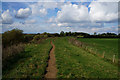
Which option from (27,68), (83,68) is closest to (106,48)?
(83,68)

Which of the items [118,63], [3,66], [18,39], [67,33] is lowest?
[118,63]

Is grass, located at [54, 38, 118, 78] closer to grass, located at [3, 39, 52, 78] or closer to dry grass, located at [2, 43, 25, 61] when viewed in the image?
grass, located at [3, 39, 52, 78]

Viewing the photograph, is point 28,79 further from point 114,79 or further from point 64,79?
point 114,79

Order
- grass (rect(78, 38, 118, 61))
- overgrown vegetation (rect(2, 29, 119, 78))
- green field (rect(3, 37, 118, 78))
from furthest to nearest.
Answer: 1. grass (rect(78, 38, 118, 61))
2. overgrown vegetation (rect(2, 29, 119, 78))
3. green field (rect(3, 37, 118, 78))

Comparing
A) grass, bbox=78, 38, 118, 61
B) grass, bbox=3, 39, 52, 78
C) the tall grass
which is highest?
the tall grass

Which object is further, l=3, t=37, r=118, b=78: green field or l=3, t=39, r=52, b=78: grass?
l=3, t=37, r=118, b=78: green field

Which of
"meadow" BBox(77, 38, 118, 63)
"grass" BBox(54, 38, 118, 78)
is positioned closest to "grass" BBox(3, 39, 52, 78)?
"grass" BBox(54, 38, 118, 78)

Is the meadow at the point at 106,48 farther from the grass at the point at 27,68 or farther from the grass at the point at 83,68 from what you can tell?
the grass at the point at 27,68

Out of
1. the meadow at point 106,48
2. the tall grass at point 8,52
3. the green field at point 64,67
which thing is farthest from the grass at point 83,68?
the tall grass at point 8,52

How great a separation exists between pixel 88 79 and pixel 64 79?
5.66 ft

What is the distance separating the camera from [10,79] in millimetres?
5172

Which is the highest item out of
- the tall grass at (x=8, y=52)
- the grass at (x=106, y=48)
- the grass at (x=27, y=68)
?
the tall grass at (x=8, y=52)

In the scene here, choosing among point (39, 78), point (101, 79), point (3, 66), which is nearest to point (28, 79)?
point (39, 78)

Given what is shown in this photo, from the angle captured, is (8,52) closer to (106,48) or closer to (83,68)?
(83,68)
